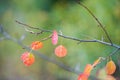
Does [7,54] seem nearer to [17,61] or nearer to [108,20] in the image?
[17,61]

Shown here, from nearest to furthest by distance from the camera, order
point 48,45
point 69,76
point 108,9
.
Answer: point 108,9 → point 69,76 → point 48,45

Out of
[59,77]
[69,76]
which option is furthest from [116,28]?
[59,77]

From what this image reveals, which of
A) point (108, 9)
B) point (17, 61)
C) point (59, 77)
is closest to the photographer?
point (108, 9)

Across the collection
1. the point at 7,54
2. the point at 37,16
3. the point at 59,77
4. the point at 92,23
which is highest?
the point at 92,23

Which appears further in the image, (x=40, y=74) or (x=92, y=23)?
(x=40, y=74)

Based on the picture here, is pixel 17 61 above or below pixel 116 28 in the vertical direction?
below

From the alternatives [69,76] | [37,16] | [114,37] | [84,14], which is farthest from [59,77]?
[114,37]

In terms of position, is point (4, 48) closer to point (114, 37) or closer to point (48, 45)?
point (48, 45)
